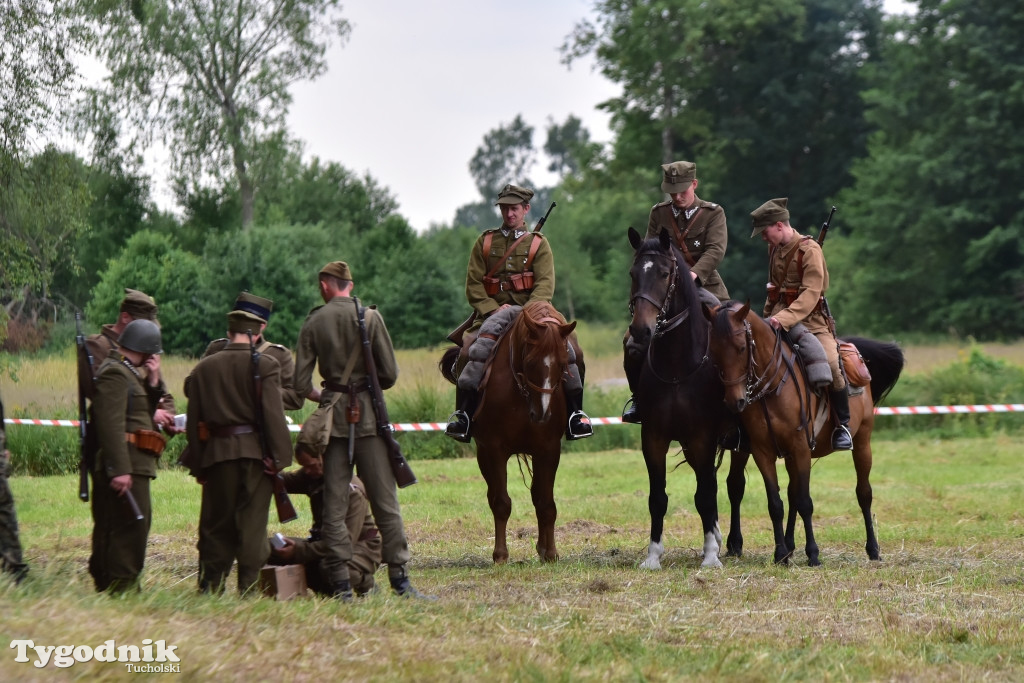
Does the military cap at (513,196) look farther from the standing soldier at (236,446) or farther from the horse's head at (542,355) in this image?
the standing soldier at (236,446)

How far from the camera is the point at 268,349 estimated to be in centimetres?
888

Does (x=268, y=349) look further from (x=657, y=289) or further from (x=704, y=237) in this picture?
(x=704, y=237)

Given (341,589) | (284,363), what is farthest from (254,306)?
(341,589)

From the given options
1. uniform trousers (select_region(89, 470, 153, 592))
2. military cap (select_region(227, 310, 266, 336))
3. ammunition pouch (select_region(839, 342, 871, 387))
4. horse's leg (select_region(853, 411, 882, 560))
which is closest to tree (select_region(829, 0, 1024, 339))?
horse's leg (select_region(853, 411, 882, 560))

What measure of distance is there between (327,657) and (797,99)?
51679 mm

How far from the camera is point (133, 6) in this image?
21469 mm

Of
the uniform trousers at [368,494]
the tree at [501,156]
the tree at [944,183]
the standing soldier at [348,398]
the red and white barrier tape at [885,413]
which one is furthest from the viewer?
the tree at [501,156]

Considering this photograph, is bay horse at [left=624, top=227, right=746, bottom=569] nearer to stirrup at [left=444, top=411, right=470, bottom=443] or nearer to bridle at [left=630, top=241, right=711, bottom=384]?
bridle at [left=630, top=241, right=711, bottom=384]

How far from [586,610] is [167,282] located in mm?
33431

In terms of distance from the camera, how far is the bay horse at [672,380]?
35.9 feet

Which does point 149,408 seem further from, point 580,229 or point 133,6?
point 580,229

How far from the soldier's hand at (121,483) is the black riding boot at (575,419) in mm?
4272

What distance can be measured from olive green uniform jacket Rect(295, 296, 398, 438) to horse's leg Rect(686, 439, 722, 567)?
11.5ft

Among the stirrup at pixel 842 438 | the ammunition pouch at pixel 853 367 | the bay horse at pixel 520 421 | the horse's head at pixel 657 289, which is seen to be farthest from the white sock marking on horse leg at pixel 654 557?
the ammunition pouch at pixel 853 367
